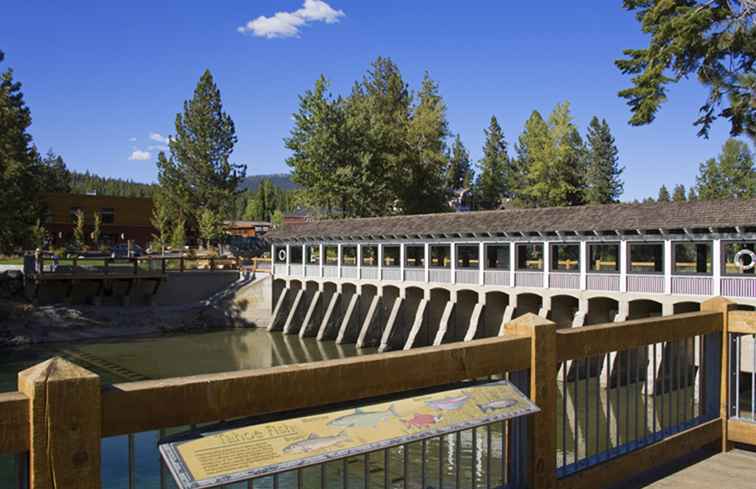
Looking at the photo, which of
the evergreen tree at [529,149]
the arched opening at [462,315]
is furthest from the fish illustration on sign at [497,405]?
the evergreen tree at [529,149]

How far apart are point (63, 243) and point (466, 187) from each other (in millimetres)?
46080

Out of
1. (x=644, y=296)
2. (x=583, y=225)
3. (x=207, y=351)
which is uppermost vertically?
(x=583, y=225)

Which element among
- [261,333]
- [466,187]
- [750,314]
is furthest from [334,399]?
[466,187]

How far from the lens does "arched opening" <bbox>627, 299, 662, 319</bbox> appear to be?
23966 millimetres

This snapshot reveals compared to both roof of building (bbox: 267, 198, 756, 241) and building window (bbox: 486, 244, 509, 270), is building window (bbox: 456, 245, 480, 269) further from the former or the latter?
roof of building (bbox: 267, 198, 756, 241)

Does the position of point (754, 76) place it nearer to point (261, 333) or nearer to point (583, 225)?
point (583, 225)

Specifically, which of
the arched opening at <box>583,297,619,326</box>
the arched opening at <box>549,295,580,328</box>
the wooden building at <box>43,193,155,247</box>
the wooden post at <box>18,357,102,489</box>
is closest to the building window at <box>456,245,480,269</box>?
the arched opening at <box>549,295,580,328</box>

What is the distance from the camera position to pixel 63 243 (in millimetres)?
62312

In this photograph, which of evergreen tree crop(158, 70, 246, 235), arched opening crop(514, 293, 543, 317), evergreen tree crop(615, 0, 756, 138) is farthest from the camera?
evergreen tree crop(158, 70, 246, 235)

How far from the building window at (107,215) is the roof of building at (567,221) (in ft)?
126

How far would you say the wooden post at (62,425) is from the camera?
2.88 m

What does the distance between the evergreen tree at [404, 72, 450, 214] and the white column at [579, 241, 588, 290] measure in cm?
2901

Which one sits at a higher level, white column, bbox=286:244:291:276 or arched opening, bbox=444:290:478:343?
white column, bbox=286:244:291:276

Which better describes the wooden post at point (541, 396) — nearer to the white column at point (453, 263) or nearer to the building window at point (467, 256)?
the white column at point (453, 263)
